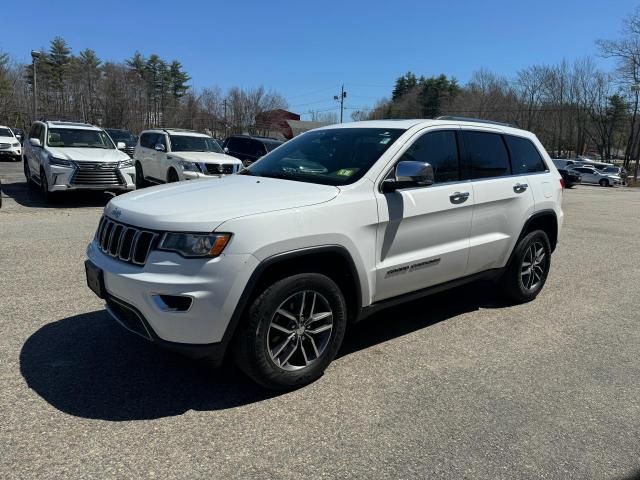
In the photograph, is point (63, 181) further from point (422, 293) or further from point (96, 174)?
point (422, 293)

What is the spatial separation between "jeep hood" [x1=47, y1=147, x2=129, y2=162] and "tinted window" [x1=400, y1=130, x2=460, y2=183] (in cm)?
904

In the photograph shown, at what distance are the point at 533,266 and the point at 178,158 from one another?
9.28 m

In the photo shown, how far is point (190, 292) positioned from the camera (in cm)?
293

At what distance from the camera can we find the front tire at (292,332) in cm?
316

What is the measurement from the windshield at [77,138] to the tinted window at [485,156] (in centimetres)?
1040

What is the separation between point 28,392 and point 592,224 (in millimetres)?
13176

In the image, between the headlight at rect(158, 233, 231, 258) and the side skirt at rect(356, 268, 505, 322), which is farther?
the side skirt at rect(356, 268, 505, 322)

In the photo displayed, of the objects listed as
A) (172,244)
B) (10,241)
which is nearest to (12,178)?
(10,241)

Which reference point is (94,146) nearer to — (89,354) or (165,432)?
(89,354)

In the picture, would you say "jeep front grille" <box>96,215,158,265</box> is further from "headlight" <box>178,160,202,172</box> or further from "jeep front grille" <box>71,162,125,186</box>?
"headlight" <box>178,160,202,172</box>

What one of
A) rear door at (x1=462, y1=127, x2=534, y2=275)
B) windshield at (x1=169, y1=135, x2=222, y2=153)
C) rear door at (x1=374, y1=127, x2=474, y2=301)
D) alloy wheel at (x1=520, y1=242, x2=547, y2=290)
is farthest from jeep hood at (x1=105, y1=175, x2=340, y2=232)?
windshield at (x1=169, y1=135, x2=222, y2=153)

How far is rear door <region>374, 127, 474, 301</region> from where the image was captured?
382 centimetres

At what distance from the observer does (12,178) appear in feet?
55.6

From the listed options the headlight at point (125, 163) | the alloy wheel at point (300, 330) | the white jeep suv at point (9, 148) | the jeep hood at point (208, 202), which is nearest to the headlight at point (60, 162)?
the headlight at point (125, 163)
